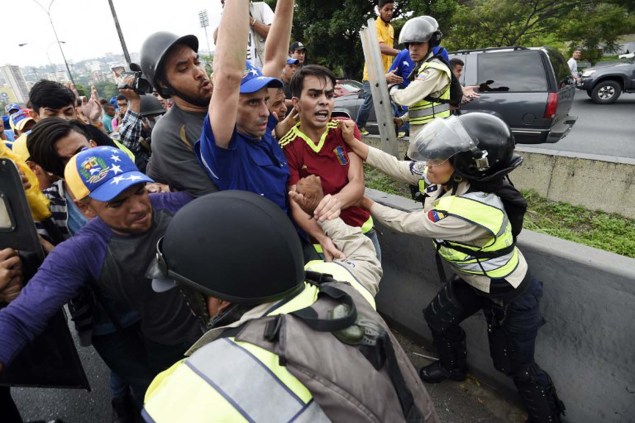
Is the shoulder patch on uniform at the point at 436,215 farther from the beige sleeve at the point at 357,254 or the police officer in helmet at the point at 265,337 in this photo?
the police officer in helmet at the point at 265,337

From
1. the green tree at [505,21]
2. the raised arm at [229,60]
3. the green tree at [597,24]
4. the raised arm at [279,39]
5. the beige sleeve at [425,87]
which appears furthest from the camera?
the green tree at [597,24]

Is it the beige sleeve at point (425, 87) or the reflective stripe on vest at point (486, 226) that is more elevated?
the beige sleeve at point (425, 87)

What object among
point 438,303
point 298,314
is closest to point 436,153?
point 438,303

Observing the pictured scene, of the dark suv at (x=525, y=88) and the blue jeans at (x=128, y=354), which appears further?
the dark suv at (x=525, y=88)

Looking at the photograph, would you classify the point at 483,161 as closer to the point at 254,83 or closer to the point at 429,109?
the point at 254,83

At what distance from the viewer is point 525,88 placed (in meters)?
6.51

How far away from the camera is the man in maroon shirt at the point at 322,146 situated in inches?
94.0

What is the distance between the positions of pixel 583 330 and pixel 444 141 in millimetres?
1322

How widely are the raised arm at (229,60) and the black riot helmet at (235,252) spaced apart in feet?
1.87

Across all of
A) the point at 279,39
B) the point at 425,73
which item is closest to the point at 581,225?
the point at 425,73

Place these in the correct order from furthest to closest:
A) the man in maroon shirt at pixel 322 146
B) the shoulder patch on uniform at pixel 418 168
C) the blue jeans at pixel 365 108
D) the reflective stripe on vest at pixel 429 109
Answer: the blue jeans at pixel 365 108, the reflective stripe on vest at pixel 429 109, the shoulder patch on uniform at pixel 418 168, the man in maroon shirt at pixel 322 146

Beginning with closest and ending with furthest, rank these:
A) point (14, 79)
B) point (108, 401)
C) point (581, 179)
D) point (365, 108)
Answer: point (108, 401) → point (581, 179) → point (365, 108) → point (14, 79)

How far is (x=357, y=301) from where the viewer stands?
43.8 inches

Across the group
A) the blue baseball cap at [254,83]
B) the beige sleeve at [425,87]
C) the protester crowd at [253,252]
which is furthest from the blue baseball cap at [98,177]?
the beige sleeve at [425,87]
